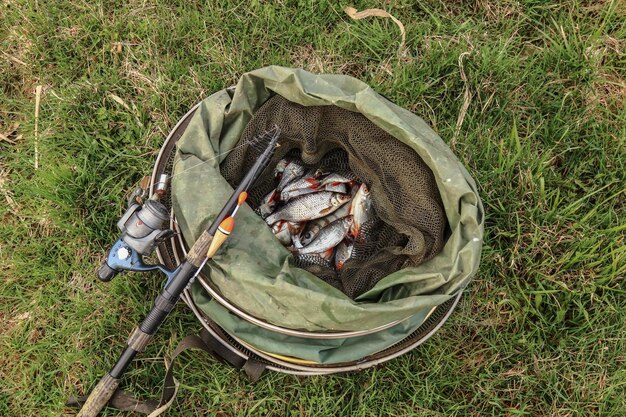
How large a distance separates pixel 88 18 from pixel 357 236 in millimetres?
1826

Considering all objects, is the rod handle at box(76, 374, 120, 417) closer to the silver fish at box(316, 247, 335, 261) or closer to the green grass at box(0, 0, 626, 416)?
the green grass at box(0, 0, 626, 416)

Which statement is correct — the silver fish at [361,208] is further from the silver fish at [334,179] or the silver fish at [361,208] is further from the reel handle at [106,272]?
the reel handle at [106,272]

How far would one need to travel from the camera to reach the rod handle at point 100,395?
2.11m

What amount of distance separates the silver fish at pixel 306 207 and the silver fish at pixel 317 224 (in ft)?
0.30

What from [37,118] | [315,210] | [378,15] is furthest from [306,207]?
[37,118]

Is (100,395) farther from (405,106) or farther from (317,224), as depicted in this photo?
(405,106)

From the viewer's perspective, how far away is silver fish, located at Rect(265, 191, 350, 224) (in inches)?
96.7

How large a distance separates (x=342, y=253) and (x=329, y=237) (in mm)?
116

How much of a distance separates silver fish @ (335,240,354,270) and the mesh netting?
63mm

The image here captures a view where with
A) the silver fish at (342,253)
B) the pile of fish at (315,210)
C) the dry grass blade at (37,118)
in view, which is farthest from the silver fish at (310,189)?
the dry grass blade at (37,118)

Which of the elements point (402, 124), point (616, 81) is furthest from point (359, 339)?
point (616, 81)

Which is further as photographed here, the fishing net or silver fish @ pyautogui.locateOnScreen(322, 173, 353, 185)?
silver fish @ pyautogui.locateOnScreen(322, 173, 353, 185)

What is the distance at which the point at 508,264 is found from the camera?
2.56 m

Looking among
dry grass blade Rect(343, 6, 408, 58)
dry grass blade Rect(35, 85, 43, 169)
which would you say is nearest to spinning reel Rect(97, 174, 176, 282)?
dry grass blade Rect(35, 85, 43, 169)
